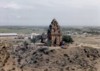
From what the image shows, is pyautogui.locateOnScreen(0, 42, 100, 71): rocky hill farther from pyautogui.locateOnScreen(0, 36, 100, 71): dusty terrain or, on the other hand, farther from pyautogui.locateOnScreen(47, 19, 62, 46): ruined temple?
pyautogui.locateOnScreen(47, 19, 62, 46): ruined temple

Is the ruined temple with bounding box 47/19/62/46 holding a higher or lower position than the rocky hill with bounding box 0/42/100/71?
higher

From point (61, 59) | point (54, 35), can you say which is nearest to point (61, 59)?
point (61, 59)

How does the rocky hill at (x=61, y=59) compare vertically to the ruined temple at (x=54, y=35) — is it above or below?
below

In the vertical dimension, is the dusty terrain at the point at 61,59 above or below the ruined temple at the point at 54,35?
below

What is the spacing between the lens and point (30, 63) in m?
63.6

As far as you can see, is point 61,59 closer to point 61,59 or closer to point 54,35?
point 61,59

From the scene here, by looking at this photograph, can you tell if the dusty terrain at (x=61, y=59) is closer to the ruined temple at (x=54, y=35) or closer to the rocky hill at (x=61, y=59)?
the rocky hill at (x=61, y=59)

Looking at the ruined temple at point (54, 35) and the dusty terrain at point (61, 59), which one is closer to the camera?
the dusty terrain at point (61, 59)

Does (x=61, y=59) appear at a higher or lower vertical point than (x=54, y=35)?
lower

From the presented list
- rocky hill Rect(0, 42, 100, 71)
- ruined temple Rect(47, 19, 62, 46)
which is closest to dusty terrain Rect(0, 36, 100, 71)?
Result: rocky hill Rect(0, 42, 100, 71)

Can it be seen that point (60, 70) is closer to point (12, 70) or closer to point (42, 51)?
point (42, 51)

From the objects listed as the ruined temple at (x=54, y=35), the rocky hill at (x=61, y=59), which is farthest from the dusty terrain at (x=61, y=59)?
the ruined temple at (x=54, y=35)

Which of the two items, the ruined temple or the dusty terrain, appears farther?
the ruined temple

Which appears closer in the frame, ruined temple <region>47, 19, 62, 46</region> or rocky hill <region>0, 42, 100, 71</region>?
rocky hill <region>0, 42, 100, 71</region>
